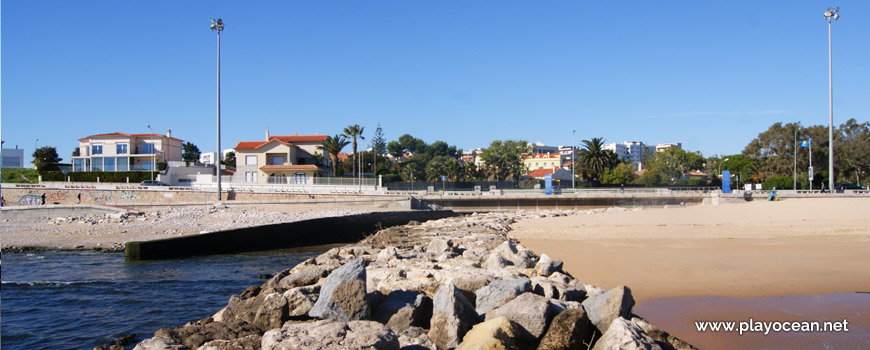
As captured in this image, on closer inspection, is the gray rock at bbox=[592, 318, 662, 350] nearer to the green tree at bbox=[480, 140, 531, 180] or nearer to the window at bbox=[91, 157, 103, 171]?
the window at bbox=[91, 157, 103, 171]

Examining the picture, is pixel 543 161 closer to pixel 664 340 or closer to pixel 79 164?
pixel 79 164

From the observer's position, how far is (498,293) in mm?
7281

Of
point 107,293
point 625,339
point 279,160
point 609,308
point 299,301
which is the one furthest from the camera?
point 279,160

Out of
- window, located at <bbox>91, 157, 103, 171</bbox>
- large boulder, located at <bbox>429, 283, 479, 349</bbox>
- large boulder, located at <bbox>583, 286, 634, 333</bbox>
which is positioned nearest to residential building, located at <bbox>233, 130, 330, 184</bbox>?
window, located at <bbox>91, 157, 103, 171</bbox>

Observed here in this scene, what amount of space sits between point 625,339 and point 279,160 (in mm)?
58879

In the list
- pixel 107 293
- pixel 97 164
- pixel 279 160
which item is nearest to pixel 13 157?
pixel 97 164

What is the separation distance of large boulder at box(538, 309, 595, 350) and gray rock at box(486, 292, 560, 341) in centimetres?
10

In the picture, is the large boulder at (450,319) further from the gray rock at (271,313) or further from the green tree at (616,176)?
the green tree at (616,176)

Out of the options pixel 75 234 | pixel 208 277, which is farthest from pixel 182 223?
pixel 208 277

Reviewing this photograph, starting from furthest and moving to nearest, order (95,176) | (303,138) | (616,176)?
1. (616,176)
2. (303,138)
3. (95,176)

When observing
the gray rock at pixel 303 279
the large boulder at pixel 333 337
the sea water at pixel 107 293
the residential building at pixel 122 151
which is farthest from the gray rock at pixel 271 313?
the residential building at pixel 122 151

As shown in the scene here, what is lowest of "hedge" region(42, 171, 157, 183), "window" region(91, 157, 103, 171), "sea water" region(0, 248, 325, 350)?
"sea water" region(0, 248, 325, 350)

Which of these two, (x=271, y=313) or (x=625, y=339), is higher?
(x=625, y=339)

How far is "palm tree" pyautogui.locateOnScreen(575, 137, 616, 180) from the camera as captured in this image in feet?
236
